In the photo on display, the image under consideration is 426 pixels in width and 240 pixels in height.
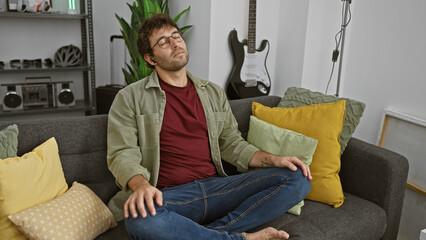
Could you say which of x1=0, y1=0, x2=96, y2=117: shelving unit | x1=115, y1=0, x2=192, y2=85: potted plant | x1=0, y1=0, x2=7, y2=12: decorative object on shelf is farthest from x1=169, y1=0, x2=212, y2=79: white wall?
x1=0, y1=0, x2=7, y2=12: decorative object on shelf

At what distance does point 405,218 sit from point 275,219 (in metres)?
1.08

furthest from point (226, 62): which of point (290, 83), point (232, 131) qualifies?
point (232, 131)

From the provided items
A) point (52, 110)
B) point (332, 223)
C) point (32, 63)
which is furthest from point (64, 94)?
point (332, 223)

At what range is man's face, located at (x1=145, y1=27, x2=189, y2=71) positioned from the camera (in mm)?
1746

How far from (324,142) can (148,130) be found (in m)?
0.77

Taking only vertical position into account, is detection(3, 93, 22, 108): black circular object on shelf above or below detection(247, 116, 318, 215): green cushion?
below

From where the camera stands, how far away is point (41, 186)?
4.53 ft

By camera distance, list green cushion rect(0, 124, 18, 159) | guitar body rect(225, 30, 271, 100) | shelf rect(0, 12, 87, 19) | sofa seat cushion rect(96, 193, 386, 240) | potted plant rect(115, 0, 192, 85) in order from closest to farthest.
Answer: green cushion rect(0, 124, 18, 159)
sofa seat cushion rect(96, 193, 386, 240)
guitar body rect(225, 30, 271, 100)
potted plant rect(115, 0, 192, 85)
shelf rect(0, 12, 87, 19)

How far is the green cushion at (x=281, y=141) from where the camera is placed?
168cm

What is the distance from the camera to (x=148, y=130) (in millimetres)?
1644

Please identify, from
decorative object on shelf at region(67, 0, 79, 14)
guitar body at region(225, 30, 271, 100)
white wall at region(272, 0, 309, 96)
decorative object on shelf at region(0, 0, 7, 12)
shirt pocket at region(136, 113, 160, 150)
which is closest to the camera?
shirt pocket at region(136, 113, 160, 150)

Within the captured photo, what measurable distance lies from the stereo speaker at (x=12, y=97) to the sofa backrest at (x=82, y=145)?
187 centimetres

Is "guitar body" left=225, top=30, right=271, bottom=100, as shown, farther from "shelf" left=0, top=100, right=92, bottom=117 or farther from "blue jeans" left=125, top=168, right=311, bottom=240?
"shelf" left=0, top=100, right=92, bottom=117

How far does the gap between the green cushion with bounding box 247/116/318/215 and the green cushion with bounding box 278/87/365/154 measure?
0.23m
